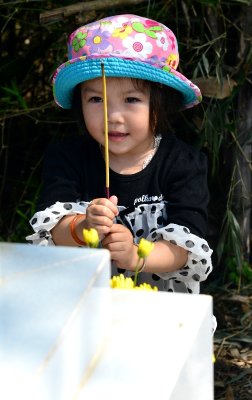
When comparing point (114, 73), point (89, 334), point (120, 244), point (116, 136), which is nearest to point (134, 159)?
point (116, 136)

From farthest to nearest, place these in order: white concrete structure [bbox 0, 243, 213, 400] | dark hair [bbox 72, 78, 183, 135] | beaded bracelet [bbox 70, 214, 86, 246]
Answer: dark hair [bbox 72, 78, 183, 135] → beaded bracelet [bbox 70, 214, 86, 246] → white concrete structure [bbox 0, 243, 213, 400]

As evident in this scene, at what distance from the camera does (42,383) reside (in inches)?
39.4

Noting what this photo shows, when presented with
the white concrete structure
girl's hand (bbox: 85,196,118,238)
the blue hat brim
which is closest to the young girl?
the blue hat brim

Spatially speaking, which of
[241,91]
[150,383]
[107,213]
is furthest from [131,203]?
[150,383]

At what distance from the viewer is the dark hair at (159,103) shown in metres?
2.33

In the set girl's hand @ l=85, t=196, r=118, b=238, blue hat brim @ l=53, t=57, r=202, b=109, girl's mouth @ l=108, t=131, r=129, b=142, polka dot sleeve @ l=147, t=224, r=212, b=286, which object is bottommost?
polka dot sleeve @ l=147, t=224, r=212, b=286

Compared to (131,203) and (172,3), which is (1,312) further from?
(172,3)

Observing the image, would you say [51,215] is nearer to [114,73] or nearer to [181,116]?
[114,73]

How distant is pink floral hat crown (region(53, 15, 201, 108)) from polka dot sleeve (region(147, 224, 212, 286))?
0.39 meters

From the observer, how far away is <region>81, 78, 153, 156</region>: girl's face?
2.26 m

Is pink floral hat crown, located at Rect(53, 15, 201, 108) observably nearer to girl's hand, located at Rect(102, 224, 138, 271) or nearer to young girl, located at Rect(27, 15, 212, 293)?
young girl, located at Rect(27, 15, 212, 293)

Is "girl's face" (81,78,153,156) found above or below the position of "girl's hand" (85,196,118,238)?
A: above

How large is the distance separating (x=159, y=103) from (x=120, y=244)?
19.2 inches

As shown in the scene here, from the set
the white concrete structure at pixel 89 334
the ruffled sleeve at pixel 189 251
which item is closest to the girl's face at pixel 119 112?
the ruffled sleeve at pixel 189 251
